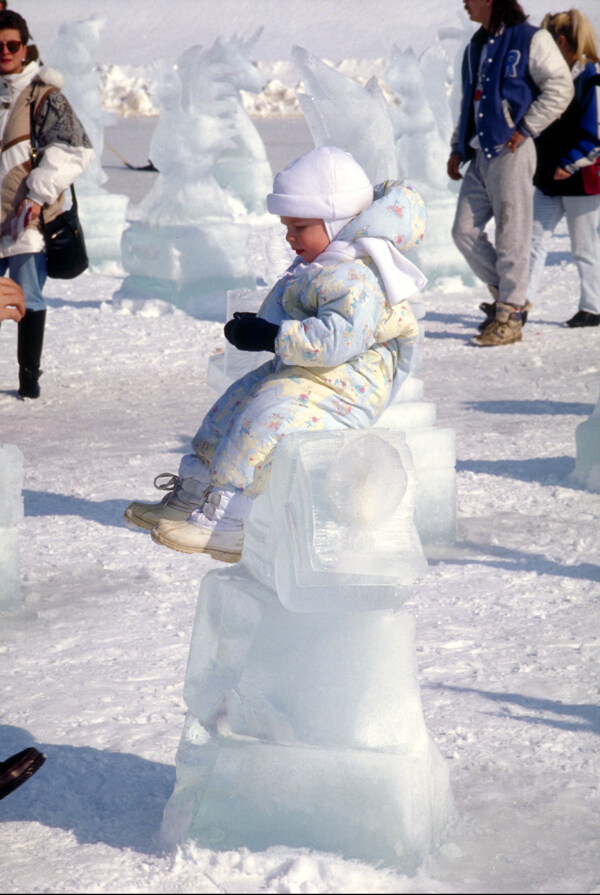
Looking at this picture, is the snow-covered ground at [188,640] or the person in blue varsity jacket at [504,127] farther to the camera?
the person in blue varsity jacket at [504,127]

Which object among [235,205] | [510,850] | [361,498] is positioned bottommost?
[235,205]

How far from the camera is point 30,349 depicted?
6.10 meters

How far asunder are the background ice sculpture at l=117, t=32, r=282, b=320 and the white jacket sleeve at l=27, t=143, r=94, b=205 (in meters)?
3.28

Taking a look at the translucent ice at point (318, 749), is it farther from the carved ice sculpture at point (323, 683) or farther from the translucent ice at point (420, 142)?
the translucent ice at point (420, 142)

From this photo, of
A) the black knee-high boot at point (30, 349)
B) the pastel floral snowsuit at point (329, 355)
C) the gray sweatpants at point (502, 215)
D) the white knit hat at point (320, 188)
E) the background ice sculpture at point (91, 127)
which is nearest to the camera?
the pastel floral snowsuit at point (329, 355)

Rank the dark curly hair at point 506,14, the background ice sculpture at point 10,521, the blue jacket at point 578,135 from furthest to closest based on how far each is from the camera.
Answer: the blue jacket at point 578,135 < the dark curly hair at point 506,14 < the background ice sculpture at point 10,521

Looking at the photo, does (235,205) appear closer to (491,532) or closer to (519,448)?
(519,448)

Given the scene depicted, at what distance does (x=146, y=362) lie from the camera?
7414 mm

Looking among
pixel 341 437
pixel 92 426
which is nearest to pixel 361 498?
pixel 341 437

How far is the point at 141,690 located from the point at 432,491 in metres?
1.50

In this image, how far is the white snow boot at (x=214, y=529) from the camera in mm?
2596

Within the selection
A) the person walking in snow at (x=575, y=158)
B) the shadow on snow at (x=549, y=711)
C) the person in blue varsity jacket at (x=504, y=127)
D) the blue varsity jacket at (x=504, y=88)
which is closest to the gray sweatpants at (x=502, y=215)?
the person in blue varsity jacket at (x=504, y=127)

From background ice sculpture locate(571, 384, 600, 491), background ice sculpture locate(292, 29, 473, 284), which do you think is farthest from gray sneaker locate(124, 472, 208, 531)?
background ice sculpture locate(292, 29, 473, 284)

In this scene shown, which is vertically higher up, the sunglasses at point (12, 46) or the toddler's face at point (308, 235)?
the toddler's face at point (308, 235)
